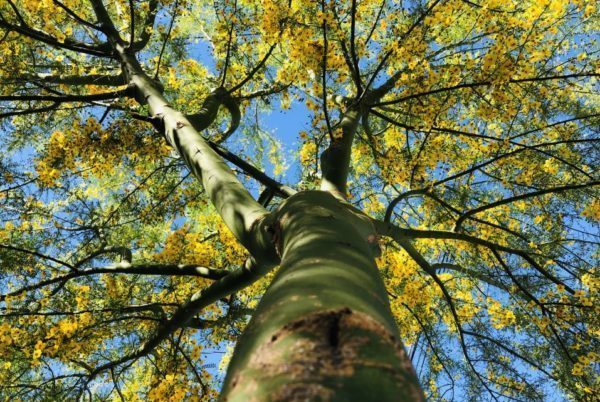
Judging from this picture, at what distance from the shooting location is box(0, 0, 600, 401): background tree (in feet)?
3.64

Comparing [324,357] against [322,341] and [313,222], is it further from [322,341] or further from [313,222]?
[313,222]

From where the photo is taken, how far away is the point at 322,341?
841 mm

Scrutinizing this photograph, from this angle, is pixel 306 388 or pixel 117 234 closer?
pixel 306 388

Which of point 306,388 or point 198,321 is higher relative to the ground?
point 198,321

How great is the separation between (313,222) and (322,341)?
777mm

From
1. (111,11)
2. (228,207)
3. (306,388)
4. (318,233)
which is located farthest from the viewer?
(111,11)

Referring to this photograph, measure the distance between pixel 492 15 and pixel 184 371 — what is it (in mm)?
4274

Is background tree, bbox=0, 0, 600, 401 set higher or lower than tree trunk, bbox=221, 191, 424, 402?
higher

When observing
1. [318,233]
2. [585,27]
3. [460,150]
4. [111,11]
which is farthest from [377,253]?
[111,11]

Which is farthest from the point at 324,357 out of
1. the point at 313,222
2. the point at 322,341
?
the point at 313,222

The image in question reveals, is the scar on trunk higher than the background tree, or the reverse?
the background tree

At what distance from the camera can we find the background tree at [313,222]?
111 centimetres

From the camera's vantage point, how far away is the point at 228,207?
2.28 metres

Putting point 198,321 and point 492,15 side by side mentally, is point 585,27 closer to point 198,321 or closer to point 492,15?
point 492,15
